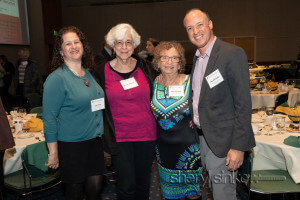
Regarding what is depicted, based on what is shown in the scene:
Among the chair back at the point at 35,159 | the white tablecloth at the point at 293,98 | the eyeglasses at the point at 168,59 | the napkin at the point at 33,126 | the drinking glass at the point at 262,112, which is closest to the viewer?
the eyeglasses at the point at 168,59

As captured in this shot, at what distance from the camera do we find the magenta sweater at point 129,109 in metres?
2.17

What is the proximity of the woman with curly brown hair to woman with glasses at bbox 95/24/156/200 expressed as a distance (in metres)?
0.12

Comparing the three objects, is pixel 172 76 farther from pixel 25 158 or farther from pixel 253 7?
pixel 253 7

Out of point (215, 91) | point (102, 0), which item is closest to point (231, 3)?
point (102, 0)

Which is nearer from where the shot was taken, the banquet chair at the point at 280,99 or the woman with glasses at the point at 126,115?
the woman with glasses at the point at 126,115

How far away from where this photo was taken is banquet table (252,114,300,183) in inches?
88.6

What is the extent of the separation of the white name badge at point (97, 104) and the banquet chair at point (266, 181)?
1.21m

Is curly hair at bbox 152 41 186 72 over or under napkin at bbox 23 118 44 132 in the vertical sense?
over

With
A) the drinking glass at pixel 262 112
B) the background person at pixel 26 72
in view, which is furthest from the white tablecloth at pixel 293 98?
the background person at pixel 26 72

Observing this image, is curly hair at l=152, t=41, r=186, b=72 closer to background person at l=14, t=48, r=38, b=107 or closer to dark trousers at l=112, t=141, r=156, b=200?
dark trousers at l=112, t=141, r=156, b=200

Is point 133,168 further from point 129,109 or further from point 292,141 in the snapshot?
point 292,141

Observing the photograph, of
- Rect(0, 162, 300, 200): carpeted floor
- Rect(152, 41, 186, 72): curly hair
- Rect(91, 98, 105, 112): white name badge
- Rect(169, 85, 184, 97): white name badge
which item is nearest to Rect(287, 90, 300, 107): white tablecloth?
Rect(0, 162, 300, 200): carpeted floor

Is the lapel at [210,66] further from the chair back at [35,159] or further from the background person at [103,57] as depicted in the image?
the chair back at [35,159]

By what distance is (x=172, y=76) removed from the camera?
2.34 metres
